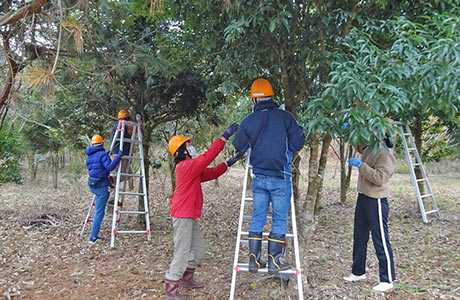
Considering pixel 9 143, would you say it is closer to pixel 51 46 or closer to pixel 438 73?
pixel 51 46

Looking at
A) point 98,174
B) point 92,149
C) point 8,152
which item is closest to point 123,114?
point 92,149

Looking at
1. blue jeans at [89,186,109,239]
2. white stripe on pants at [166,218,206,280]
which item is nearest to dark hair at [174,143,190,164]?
white stripe on pants at [166,218,206,280]

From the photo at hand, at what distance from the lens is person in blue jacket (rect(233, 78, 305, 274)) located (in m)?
3.31

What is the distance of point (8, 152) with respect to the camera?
357 inches

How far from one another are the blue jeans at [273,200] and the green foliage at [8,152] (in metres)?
7.79

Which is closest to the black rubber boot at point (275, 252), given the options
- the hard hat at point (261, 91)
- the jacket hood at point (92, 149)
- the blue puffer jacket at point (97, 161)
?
the hard hat at point (261, 91)

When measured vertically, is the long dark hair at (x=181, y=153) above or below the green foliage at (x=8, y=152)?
below

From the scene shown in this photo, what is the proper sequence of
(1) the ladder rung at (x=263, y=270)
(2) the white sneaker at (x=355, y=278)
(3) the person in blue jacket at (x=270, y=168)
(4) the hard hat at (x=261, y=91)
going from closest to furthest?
1. (1) the ladder rung at (x=263, y=270)
2. (3) the person in blue jacket at (x=270, y=168)
3. (4) the hard hat at (x=261, y=91)
4. (2) the white sneaker at (x=355, y=278)

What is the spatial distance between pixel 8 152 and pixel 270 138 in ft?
27.5

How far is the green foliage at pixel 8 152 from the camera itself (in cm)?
887

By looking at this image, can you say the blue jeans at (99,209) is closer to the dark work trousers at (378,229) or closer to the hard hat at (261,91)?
the hard hat at (261,91)

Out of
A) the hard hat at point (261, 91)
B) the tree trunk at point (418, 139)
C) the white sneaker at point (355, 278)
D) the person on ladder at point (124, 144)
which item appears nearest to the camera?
the hard hat at point (261, 91)

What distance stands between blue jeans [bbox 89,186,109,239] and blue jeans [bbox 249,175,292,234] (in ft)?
11.9

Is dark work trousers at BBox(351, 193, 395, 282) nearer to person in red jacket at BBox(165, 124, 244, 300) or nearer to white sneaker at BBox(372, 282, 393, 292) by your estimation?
white sneaker at BBox(372, 282, 393, 292)
